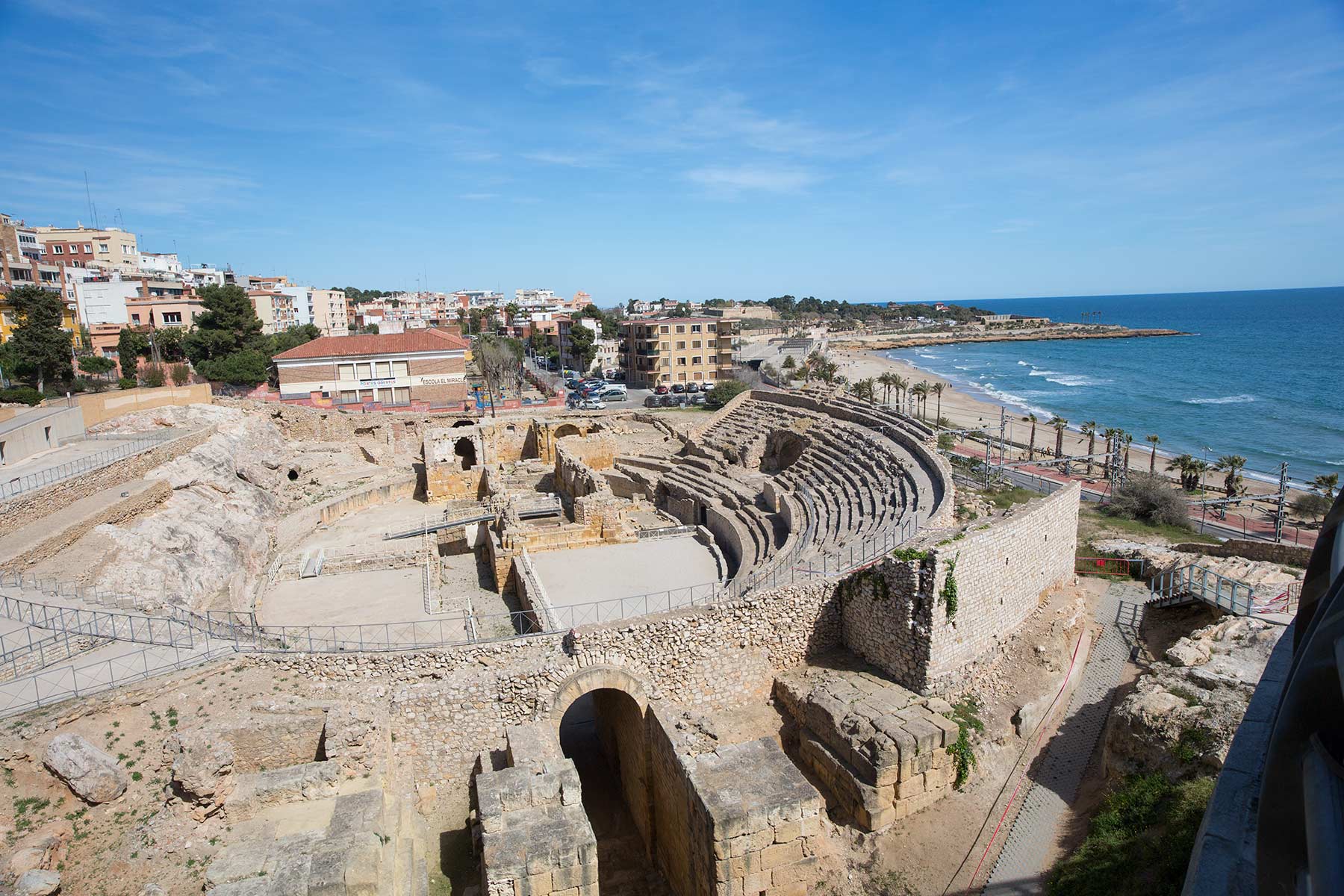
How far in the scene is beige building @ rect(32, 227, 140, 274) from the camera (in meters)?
67.5

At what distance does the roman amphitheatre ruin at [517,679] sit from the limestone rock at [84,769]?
0.04 m

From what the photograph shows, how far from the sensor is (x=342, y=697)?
12.1 m

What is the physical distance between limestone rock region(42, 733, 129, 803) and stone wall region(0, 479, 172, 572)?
872 cm

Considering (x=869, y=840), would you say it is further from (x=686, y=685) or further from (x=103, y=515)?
(x=103, y=515)

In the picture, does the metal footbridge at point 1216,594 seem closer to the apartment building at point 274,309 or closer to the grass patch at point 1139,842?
the grass patch at point 1139,842

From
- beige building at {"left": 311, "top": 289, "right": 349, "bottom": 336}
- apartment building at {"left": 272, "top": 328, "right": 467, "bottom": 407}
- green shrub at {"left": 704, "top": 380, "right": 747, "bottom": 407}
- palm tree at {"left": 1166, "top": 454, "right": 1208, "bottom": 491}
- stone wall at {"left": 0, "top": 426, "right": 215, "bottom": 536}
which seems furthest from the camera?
beige building at {"left": 311, "top": 289, "right": 349, "bottom": 336}

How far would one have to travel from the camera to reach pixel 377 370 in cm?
4481

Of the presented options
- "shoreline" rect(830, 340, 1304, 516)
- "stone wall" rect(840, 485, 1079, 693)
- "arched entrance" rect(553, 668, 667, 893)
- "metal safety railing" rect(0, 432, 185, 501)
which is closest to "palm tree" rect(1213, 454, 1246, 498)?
"shoreline" rect(830, 340, 1304, 516)

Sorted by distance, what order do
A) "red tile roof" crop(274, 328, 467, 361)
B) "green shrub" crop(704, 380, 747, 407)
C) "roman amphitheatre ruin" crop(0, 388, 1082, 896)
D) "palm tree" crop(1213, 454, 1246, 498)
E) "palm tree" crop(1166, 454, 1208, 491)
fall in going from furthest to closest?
"green shrub" crop(704, 380, 747, 407)
"red tile roof" crop(274, 328, 467, 361)
"palm tree" crop(1166, 454, 1208, 491)
"palm tree" crop(1213, 454, 1246, 498)
"roman amphitheatre ruin" crop(0, 388, 1082, 896)

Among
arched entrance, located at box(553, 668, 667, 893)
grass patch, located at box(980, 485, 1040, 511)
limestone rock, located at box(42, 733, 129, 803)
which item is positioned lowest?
arched entrance, located at box(553, 668, 667, 893)

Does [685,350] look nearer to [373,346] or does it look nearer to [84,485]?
[373,346]

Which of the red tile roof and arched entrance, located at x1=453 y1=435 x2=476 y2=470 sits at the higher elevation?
the red tile roof

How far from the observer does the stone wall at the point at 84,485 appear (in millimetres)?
18188

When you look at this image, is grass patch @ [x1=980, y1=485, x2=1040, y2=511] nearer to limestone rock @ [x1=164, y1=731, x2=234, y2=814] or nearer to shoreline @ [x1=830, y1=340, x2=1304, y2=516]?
shoreline @ [x1=830, y1=340, x2=1304, y2=516]
